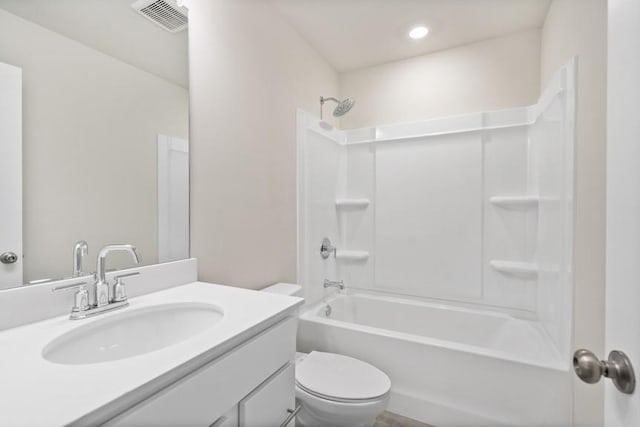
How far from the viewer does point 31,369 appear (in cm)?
58

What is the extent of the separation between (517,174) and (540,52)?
0.91 m

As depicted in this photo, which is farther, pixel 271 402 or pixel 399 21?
pixel 399 21

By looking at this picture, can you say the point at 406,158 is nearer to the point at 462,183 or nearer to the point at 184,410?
the point at 462,183

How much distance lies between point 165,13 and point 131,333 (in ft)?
4.20

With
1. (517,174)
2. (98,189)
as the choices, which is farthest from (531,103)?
(98,189)

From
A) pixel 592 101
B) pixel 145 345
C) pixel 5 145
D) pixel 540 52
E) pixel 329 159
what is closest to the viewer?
pixel 5 145

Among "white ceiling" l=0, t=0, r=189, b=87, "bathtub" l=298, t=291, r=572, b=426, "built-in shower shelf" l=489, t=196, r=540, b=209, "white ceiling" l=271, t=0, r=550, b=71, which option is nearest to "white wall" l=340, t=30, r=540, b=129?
"white ceiling" l=271, t=0, r=550, b=71

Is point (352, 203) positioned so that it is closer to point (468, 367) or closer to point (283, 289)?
point (283, 289)

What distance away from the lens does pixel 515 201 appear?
2.08 m

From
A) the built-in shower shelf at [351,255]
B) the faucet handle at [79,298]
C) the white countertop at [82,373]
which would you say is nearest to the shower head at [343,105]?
the built-in shower shelf at [351,255]

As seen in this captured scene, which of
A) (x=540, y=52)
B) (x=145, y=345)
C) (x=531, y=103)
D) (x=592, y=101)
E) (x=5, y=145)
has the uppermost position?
(x=540, y=52)

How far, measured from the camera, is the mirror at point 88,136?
2.70 feet

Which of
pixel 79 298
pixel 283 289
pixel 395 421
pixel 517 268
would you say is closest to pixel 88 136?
pixel 79 298

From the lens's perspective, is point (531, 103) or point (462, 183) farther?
point (462, 183)
